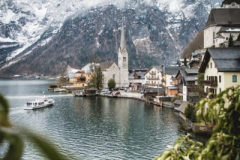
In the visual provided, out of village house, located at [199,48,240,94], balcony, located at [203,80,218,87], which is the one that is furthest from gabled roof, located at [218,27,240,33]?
village house, located at [199,48,240,94]

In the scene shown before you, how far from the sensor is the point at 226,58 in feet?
90.9

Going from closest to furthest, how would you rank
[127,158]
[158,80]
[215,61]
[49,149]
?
[49,149], [127,158], [215,61], [158,80]

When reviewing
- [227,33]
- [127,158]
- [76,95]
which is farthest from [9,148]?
[76,95]

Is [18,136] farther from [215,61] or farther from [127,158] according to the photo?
[215,61]

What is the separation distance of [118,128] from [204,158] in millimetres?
28857

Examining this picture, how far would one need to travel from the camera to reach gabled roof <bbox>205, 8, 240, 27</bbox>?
58.2 meters

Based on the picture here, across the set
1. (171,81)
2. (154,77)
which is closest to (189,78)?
(171,81)

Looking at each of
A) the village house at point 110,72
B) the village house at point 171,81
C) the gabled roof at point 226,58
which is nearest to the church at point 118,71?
the village house at point 110,72

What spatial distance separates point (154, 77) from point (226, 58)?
45.8 metres

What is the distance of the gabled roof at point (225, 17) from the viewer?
58.2 m

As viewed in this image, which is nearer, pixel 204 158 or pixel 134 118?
pixel 204 158

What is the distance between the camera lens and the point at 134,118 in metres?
37.1

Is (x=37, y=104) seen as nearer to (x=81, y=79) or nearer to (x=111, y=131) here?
(x=111, y=131)

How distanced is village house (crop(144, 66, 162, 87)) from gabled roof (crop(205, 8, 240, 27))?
658 inches
